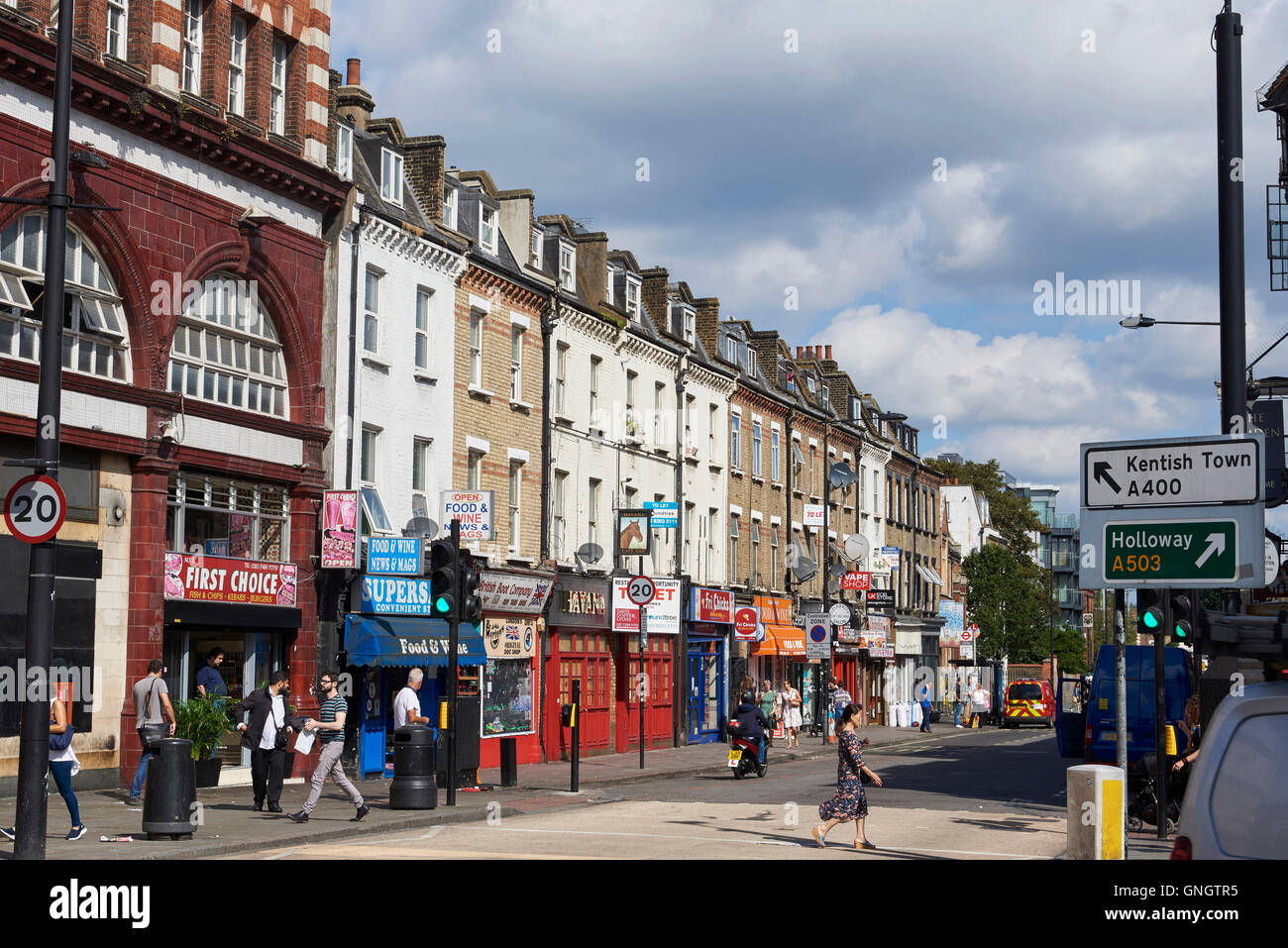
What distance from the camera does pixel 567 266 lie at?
37.0 metres

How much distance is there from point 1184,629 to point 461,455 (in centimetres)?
1827

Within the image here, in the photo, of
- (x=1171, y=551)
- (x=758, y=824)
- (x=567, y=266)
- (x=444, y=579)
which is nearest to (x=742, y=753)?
(x=758, y=824)

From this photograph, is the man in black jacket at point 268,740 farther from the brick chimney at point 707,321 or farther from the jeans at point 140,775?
the brick chimney at point 707,321

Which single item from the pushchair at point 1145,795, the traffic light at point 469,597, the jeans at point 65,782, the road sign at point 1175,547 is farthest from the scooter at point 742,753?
the road sign at point 1175,547

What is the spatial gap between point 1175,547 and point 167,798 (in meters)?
10.3

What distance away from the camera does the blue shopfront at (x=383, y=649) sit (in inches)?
1032

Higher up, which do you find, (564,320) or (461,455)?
(564,320)

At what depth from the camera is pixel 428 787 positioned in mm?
19484

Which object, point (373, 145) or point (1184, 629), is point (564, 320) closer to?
point (373, 145)

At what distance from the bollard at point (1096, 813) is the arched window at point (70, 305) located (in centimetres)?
1507

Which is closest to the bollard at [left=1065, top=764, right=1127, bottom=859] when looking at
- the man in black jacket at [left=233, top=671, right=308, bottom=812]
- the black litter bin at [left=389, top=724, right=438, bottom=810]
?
the black litter bin at [left=389, top=724, right=438, bottom=810]

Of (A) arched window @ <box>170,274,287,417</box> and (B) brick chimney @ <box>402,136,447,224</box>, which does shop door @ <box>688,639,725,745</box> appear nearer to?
(B) brick chimney @ <box>402,136,447,224</box>

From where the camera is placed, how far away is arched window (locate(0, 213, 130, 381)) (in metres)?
20.2
